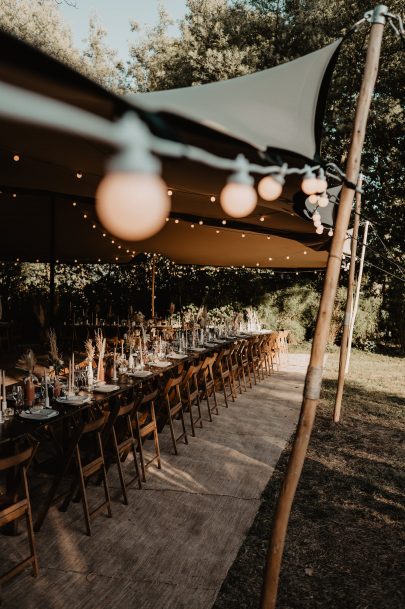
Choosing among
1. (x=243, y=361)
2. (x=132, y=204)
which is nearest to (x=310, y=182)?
(x=132, y=204)

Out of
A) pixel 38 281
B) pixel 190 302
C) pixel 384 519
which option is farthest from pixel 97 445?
pixel 38 281

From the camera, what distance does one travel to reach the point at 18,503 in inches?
107

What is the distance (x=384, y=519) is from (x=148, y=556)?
195 centimetres

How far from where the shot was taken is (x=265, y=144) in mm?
1812

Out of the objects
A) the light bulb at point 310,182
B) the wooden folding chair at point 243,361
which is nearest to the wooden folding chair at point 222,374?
the wooden folding chair at point 243,361

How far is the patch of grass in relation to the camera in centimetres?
280

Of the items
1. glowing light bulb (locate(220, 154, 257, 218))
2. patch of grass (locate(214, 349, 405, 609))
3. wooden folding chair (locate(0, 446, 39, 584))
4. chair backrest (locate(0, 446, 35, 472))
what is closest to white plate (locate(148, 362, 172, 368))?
patch of grass (locate(214, 349, 405, 609))

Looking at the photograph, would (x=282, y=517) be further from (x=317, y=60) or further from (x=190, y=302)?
(x=190, y=302)

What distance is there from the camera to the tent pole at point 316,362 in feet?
6.54

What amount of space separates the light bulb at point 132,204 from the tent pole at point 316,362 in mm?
2412

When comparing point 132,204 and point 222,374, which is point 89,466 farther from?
point 222,374

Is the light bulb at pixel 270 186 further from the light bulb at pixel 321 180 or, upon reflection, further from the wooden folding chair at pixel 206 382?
the wooden folding chair at pixel 206 382

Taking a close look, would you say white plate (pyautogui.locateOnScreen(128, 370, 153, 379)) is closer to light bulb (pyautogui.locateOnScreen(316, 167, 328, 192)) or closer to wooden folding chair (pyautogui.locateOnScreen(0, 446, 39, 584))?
wooden folding chair (pyautogui.locateOnScreen(0, 446, 39, 584))

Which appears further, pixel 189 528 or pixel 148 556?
pixel 189 528
